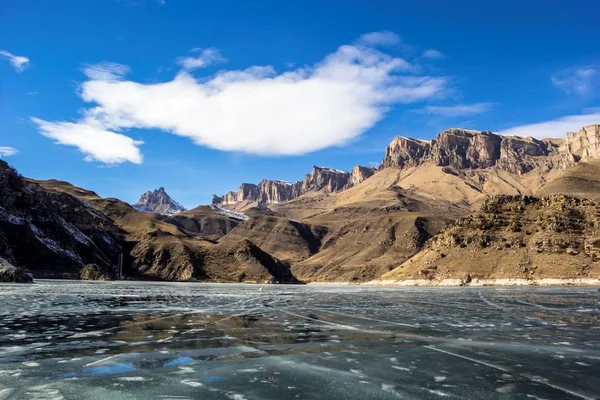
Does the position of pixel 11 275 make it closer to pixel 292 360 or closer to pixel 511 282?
pixel 292 360

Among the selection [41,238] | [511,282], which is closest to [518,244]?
[511,282]

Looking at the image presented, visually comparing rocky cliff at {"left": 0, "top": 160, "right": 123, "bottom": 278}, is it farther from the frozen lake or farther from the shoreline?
the frozen lake

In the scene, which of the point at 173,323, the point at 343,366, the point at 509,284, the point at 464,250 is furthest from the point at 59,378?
the point at 464,250

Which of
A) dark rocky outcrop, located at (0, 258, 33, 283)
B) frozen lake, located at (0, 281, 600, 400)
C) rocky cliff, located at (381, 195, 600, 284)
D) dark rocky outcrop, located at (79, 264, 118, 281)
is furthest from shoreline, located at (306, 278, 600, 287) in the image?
frozen lake, located at (0, 281, 600, 400)

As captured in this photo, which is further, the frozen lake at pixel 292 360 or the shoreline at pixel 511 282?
the shoreline at pixel 511 282

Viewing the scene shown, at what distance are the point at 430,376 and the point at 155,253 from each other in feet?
490

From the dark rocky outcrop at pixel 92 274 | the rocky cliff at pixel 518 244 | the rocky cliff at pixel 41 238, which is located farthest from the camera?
the dark rocky outcrop at pixel 92 274

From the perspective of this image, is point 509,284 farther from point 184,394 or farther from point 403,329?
point 184,394

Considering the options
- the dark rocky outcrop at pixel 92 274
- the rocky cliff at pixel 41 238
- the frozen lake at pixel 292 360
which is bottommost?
the dark rocky outcrop at pixel 92 274

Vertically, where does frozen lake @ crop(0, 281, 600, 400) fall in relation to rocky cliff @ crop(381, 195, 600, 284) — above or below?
below

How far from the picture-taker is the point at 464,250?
388 feet

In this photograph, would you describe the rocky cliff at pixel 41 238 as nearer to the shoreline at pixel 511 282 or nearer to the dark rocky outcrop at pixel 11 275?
the dark rocky outcrop at pixel 11 275

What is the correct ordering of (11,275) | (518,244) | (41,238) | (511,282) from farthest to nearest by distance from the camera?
(41,238) → (518,244) → (511,282) → (11,275)

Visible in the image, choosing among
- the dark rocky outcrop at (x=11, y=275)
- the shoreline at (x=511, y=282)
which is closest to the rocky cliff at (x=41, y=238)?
the dark rocky outcrop at (x=11, y=275)
